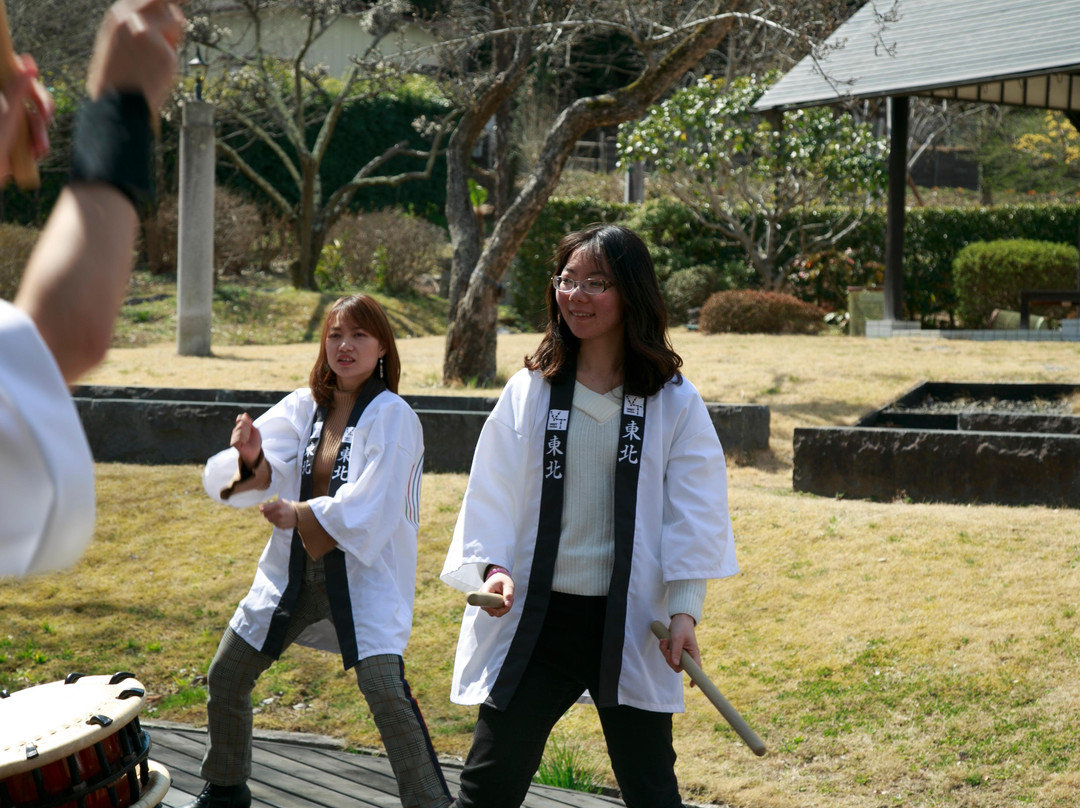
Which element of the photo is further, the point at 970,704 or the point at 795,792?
the point at 970,704

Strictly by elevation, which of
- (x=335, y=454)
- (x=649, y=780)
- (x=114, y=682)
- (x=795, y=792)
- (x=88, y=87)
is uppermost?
(x=88, y=87)

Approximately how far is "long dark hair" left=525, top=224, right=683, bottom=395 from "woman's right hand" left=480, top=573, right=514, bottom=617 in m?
0.61

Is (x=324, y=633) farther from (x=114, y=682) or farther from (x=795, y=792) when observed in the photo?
(x=795, y=792)

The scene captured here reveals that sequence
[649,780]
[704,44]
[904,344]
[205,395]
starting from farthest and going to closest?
[904,344]
[704,44]
[205,395]
[649,780]

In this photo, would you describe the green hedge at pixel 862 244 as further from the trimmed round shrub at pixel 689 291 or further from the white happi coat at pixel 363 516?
the white happi coat at pixel 363 516

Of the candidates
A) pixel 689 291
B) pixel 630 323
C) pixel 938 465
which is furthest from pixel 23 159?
pixel 689 291

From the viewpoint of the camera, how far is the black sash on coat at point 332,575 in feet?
12.0

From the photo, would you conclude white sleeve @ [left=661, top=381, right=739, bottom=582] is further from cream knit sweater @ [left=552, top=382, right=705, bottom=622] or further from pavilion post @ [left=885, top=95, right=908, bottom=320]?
pavilion post @ [left=885, top=95, right=908, bottom=320]

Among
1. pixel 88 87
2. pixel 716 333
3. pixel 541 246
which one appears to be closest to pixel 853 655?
pixel 88 87

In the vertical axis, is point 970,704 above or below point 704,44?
below

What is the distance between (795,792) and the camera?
176 inches

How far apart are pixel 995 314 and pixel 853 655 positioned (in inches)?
462

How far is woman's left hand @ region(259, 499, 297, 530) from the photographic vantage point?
3545 mm

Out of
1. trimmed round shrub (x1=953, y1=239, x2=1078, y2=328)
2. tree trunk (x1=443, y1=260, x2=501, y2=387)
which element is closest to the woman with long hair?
tree trunk (x1=443, y1=260, x2=501, y2=387)
